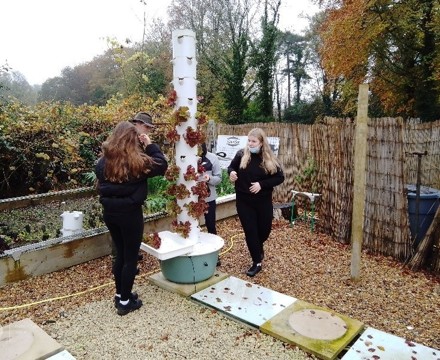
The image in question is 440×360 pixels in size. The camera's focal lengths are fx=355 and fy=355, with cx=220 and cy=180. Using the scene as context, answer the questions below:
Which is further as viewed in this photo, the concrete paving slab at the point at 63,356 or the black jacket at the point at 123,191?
the black jacket at the point at 123,191

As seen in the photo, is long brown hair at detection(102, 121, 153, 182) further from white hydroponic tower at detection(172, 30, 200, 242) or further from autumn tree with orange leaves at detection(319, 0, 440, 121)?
autumn tree with orange leaves at detection(319, 0, 440, 121)

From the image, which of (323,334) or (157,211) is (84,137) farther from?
(323,334)

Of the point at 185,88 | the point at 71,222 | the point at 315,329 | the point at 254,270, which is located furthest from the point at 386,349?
the point at 71,222

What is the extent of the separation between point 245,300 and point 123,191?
1.53 m

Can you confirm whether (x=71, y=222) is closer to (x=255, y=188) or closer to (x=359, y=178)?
(x=255, y=188)

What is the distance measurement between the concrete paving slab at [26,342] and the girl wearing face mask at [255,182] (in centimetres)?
212

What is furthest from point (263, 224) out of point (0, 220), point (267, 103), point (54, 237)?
point (267, 103)

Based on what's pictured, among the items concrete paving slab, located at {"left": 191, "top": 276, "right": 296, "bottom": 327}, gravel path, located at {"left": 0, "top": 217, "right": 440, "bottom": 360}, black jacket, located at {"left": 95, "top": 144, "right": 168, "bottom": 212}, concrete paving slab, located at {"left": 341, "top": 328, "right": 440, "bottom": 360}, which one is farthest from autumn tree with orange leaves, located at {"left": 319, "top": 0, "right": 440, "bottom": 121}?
black jacket, located at {"left": 95, "top": 144, "right": 168, "bottom": 212}

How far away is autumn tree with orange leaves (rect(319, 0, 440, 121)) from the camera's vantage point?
42.3 ft

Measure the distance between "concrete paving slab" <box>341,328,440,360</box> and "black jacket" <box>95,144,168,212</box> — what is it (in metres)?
1.97

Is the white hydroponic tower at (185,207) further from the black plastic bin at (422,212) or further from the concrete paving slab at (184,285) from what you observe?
the black plastic bin at (422,212)

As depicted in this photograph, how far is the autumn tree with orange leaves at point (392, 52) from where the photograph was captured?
12.9m

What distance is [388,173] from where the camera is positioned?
451cm

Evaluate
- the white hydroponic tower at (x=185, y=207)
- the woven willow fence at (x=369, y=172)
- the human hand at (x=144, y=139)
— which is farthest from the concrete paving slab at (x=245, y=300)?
the woven willow fence at (x=369, y=172)
